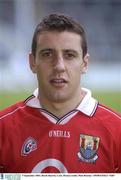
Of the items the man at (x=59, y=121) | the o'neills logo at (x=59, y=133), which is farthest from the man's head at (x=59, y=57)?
the o'neills logo at (x=59, y=133)

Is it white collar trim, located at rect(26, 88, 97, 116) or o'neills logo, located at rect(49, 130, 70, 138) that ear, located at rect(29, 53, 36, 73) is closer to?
white collar trim, located at rect(26, 88, 97, 116)

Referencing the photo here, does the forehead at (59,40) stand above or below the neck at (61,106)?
above

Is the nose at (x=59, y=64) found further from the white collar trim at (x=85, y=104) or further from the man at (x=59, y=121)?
the white collar trim at (x=85, y=104)

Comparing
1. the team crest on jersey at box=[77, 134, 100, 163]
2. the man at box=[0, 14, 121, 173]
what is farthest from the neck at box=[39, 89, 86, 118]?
the team crest on jersey at box=[77, 134, 100, 163]

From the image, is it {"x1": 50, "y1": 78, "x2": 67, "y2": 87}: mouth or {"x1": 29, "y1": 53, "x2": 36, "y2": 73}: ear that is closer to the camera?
{"x1": 50, "y1": 78, "x2": 67, "y2": 87}: mouth

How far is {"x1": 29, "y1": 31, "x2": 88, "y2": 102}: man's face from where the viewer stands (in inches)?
93.8

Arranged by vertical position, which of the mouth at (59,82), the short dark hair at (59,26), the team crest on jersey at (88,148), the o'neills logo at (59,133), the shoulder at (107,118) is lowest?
the team crest on jersey at (88,148)

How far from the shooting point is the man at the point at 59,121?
2.32 meters

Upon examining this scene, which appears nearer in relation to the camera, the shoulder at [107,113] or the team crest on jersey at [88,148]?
the team crest on jersey at [88,148]

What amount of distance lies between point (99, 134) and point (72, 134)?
96 millimetres

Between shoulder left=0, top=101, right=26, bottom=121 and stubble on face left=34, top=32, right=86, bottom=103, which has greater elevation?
stubble on face left=34, top=32, right=86, bottom=103

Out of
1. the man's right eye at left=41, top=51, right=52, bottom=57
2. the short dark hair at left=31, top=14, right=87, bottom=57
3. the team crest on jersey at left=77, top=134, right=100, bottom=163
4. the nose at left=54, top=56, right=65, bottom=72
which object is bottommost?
the team crest on jersey at left=77, top=134, right=100, bottom=163

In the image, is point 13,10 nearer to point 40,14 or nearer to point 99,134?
point 40,14

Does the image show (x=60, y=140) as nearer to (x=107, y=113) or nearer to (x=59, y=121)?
(x=59, y=121)
